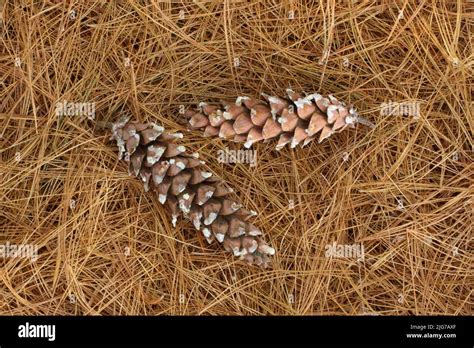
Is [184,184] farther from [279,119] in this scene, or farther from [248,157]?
[279,119]

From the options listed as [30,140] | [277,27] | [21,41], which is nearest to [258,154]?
[277,27]

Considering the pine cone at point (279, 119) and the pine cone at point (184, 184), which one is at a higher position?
the pine cone at point (279, 119)

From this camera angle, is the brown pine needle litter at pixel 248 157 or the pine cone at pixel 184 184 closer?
the pine cone at pixel 184 184

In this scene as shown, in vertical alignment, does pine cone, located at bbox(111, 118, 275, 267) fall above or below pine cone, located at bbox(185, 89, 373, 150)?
below

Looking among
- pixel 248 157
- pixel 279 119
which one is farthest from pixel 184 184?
pixel 279 119
